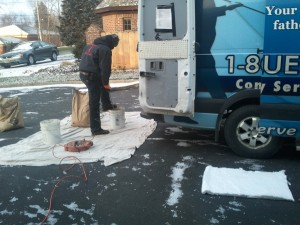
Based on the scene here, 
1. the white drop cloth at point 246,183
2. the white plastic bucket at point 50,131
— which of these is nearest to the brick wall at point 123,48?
the white plastic bucket at point 50,131

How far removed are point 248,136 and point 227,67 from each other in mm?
1021

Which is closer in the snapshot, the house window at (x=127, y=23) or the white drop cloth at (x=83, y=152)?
the white drop cloth at (x=83, y=152)

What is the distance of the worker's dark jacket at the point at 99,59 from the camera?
547 cm

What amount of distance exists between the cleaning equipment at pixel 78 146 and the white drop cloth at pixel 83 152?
0.07 meters

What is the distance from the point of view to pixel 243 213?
3.28 meters

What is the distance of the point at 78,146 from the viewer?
201 inches

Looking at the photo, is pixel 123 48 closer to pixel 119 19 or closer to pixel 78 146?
pixel 119 19

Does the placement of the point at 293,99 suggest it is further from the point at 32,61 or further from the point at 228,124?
the point at 32,61

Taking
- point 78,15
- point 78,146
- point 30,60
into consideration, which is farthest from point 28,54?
point 78,146

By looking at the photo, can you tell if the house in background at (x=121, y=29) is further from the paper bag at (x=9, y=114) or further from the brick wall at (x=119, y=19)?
the paper bag at (x=9, y=114)

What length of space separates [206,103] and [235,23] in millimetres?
1147

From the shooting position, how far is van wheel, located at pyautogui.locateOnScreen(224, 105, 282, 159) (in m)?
4.43

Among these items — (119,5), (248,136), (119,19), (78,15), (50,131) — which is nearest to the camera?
(248,136)

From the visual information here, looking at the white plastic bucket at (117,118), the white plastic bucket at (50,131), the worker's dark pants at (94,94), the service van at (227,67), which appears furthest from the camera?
the white plastic bucket at (117,118)
